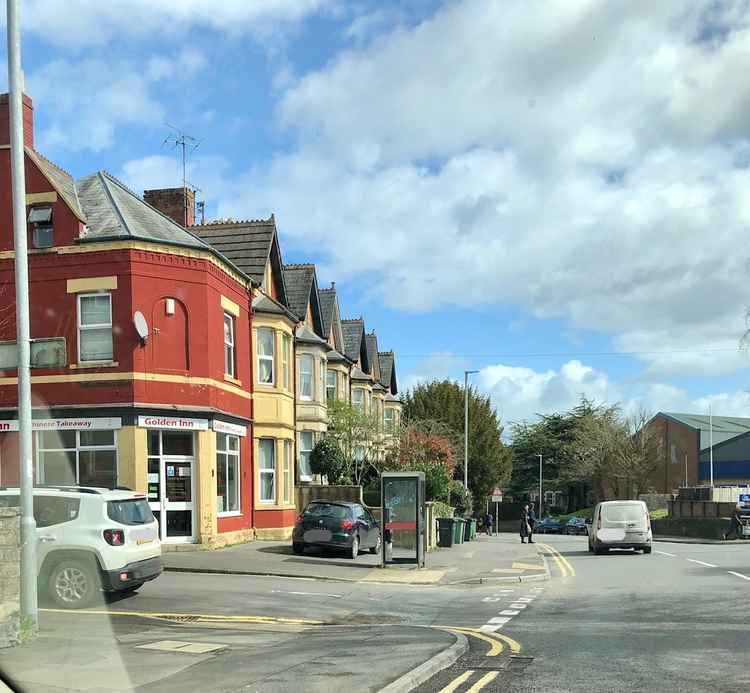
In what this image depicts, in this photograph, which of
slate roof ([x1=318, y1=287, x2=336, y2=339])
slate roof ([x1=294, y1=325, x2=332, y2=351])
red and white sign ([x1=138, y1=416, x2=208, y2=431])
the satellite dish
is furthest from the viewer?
slate roof ([x1=318, y1=287, x2=336, y2=339])

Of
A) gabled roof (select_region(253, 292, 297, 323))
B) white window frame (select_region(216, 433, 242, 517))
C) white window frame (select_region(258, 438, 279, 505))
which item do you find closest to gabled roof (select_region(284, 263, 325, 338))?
gabled roof (select_region(253, 292, 297, 323))

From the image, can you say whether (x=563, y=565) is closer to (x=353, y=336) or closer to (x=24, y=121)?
(x=24, y=121)

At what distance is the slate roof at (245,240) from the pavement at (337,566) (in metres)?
9.03

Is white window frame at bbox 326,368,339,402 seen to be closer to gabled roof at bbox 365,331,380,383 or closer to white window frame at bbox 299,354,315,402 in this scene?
white window frame at bbox 299,354,315,402

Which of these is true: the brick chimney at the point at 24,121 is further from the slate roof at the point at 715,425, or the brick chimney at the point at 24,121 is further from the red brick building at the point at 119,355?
the slate roof at the point at 715,425

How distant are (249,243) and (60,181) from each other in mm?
7189

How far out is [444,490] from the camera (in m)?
39.0

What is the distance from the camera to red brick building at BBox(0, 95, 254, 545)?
22812mm

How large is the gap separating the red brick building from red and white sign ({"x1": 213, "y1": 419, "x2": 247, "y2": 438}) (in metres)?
0.14

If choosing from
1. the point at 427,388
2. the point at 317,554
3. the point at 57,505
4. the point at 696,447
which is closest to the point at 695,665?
the point at 57,505

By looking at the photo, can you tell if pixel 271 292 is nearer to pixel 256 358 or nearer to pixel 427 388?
pixel 256 358

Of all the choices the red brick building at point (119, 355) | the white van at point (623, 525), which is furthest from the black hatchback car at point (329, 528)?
the white van at point (623, 525)

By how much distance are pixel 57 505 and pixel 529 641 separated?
23.5 feet

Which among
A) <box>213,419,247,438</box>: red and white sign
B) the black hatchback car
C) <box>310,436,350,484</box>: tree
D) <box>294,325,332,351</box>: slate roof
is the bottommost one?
the black hatchback car
